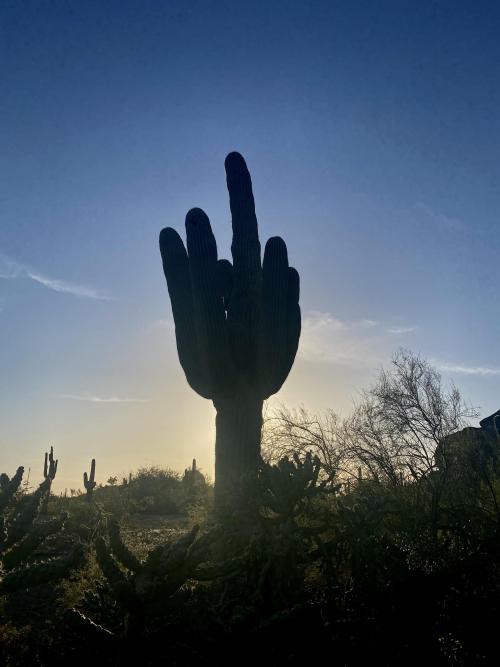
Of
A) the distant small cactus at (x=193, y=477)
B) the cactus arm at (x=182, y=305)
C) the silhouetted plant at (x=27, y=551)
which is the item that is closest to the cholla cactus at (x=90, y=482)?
the distant small cactus at (x=193, y=477)

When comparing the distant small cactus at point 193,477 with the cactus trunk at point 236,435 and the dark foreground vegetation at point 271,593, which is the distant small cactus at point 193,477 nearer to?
the cactus trunk at point 236,435

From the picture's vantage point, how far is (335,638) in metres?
2.03

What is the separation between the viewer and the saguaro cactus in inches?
322

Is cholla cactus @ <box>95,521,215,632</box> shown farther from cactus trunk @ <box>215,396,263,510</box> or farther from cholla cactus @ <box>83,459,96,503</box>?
cholla cactus @ <box>83,459,96,503</box>

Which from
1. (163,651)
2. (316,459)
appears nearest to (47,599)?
(316,459)

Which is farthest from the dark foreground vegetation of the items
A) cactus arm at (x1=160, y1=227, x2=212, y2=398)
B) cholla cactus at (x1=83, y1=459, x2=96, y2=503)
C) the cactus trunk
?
→ cholla cactus at (x1=83, y1=459, x2=96, y2=503)

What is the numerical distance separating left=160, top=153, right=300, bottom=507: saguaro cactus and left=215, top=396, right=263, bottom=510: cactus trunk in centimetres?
2

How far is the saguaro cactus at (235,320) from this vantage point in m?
8.18

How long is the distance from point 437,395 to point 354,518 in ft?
48.5

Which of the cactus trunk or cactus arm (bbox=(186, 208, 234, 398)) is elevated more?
cactus arm (bbox=(186, 208, 234, 398))

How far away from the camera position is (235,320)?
8.54 m

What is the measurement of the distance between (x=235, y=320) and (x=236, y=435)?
202 cm

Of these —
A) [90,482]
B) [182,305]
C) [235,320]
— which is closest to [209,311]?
[235,320]

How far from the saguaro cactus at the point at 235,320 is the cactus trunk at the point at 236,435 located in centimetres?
2
